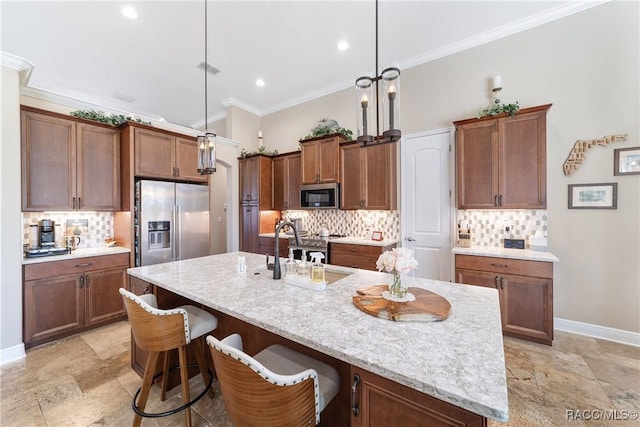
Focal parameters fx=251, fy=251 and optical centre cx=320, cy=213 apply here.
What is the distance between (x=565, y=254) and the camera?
2.96 metres

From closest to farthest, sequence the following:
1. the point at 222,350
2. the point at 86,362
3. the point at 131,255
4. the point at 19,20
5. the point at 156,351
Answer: the point at 222,350 < the point at 156,351 < the point at 86,362 < the point at 19,20 < the point at 131,255

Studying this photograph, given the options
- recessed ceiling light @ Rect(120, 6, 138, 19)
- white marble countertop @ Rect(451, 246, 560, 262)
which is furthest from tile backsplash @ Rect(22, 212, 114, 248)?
white marble countertop @ Rect(451, 246, 560, 262)

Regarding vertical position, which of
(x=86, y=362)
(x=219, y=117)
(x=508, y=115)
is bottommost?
(x=86, y=362)

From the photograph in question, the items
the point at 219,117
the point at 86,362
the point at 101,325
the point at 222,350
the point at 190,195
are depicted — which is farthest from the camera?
the point at 219,117

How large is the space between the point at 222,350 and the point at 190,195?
3623 mm

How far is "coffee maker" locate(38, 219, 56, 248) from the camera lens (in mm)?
3010

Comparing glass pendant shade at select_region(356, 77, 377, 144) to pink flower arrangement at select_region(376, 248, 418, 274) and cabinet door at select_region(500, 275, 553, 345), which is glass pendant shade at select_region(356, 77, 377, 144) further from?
cabinet door at select_region(500, 275, 553, 345)

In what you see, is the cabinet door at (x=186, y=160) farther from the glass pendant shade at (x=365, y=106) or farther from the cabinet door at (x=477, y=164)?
the cabinet door at (x=477, y=164)

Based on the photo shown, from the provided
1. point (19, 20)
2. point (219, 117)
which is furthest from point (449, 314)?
point (219, 117)

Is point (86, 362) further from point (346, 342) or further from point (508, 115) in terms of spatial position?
point (508, 115)

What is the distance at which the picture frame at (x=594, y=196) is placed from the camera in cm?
273

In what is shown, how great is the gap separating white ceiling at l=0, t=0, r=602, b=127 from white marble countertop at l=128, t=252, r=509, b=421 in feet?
9.79

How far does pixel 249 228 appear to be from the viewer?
5023mm

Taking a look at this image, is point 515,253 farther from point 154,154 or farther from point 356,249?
point 154,154
